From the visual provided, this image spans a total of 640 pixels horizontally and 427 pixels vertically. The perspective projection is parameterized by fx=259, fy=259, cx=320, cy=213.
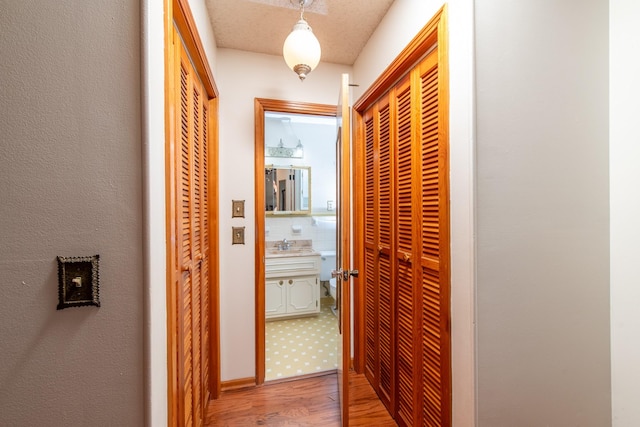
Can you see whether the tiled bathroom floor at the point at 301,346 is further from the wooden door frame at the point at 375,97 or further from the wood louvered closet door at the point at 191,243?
the wood louvered closet door at the point at 191,243

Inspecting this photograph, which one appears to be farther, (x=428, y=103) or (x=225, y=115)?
(x=225, y=115)

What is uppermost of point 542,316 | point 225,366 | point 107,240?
point 107,240

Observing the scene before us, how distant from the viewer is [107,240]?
647 mm

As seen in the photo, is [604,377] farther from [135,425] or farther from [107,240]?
[107,240]

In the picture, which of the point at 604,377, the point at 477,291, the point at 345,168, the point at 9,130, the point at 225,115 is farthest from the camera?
the point at 225,115

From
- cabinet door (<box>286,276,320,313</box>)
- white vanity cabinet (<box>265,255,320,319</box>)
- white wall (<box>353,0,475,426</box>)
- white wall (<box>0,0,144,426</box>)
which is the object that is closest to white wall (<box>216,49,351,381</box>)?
white vanity cabinet (<box>265,255,320,319</box>)

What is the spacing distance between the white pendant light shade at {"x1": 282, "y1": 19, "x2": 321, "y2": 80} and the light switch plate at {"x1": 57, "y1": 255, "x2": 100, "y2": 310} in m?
1.27

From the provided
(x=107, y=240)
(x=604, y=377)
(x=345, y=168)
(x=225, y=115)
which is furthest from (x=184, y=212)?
(x=604, y=377)

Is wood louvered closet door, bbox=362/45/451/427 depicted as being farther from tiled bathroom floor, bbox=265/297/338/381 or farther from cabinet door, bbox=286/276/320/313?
cabinet door, bbox=286/276/320/313

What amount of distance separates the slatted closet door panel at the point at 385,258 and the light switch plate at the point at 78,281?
1.34m

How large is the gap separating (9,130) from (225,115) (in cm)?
132

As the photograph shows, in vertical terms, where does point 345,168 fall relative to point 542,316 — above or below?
above

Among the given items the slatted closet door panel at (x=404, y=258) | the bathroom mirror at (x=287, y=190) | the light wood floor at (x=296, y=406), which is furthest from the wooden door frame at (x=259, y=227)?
the bathroom mirror at (x=287, y=190)

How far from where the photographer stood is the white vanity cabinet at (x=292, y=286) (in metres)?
2.88
